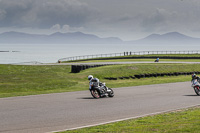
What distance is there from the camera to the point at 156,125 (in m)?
9.74

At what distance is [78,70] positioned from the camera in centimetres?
3994

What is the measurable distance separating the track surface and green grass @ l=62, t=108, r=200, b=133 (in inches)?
38.7

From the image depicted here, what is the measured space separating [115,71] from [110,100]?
1941cm

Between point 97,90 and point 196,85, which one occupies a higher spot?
point 196,85

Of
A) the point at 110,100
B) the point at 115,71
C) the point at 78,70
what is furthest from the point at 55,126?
the point at 78,70

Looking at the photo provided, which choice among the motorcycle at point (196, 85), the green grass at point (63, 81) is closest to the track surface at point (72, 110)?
the motorcycle at point (196, 85)

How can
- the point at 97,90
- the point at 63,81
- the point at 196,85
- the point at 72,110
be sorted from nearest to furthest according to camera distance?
the point at 72,110 → the point at 97,90 → the point at 196,85 → the point at 63,81

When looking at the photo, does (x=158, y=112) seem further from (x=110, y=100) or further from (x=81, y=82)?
(x=81, y=82)

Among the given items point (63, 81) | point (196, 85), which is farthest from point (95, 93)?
point (63, 81)

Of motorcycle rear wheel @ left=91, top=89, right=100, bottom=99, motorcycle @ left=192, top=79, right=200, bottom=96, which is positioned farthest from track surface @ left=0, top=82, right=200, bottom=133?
motorcycle rear wheel @ left=91, top=89, right=100, bottom=99

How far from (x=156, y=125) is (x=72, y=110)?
4622mm

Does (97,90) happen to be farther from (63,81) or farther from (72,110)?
(63,81)

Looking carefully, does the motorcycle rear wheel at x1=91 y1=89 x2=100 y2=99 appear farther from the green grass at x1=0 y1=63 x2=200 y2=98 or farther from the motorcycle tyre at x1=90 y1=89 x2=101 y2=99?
the green grass at x1=0 y1=63 x2=200 y2=98

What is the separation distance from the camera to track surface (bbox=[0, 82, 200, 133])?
34.7ft
